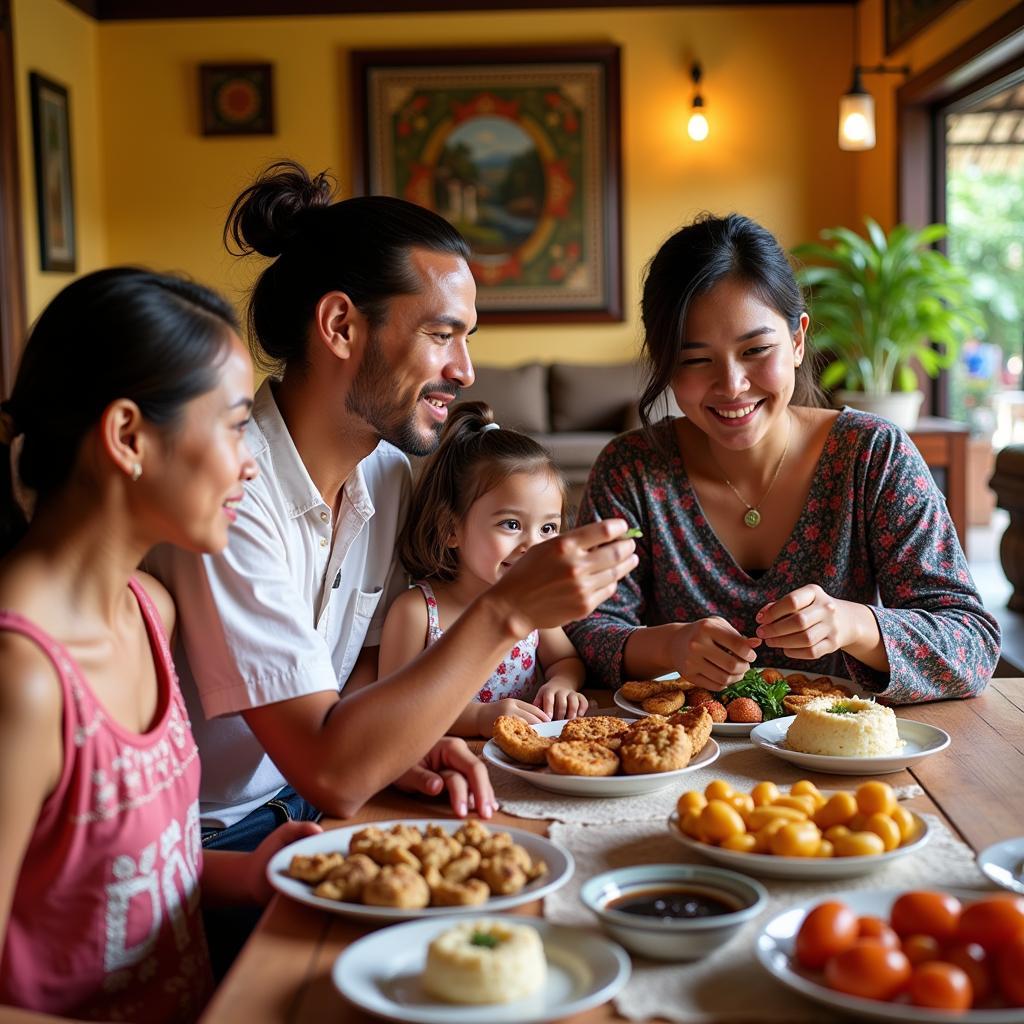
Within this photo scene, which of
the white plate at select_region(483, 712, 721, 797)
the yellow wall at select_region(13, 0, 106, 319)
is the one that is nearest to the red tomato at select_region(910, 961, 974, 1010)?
the white plate at select_region(483, 712, 721, 797)

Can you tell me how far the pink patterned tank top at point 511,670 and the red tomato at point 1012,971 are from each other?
3.72 feet

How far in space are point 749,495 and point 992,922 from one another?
132cm

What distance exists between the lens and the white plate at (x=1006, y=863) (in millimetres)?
1075

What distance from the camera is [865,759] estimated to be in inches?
55.4

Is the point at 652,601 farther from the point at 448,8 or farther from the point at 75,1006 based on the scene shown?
the point at 448,8

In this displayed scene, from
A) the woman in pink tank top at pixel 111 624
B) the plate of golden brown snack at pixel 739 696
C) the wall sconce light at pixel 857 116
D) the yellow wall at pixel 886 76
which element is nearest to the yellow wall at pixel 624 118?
the yellow wall at pixel 886 76

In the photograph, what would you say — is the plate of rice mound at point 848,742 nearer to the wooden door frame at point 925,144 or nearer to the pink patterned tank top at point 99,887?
the pink patterned tank top at point 99,887

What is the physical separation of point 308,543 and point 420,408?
0.84 feet

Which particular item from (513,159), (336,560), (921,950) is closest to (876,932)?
(921,950)

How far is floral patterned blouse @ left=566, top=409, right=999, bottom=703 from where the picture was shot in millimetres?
1789

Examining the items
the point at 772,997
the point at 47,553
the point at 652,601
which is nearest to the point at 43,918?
the point at 47,553

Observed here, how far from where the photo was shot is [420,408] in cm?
184

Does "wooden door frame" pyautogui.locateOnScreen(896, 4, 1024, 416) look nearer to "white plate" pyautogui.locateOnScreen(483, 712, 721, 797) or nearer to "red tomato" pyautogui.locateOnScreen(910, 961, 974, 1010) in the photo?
"white plate" pyautogui.locateOnScreen(483, 712, 721, 797)

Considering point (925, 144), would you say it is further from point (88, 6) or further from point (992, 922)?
point (992, 922)
